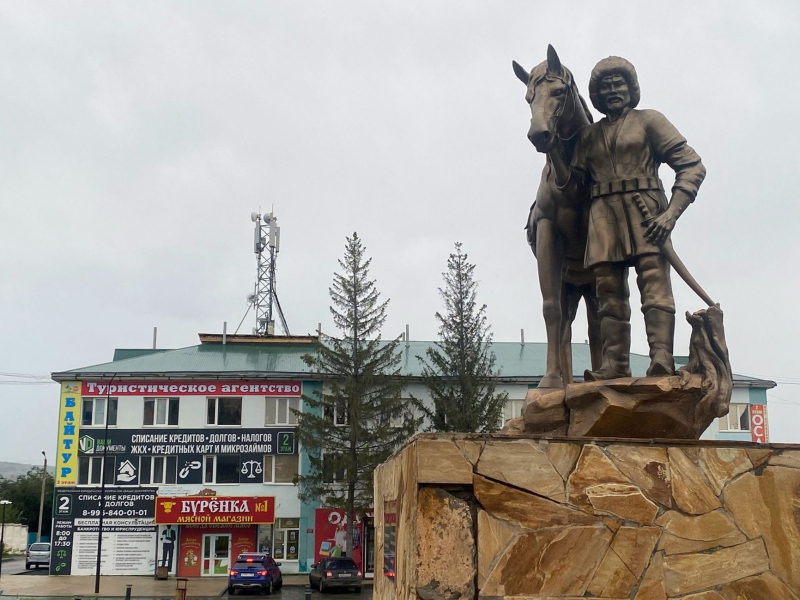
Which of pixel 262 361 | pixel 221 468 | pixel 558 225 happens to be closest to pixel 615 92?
pixel 558 225

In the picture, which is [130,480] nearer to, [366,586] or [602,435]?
[366,586]

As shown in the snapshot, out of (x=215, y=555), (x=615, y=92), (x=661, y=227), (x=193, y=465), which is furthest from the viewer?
(x=193, y=465)

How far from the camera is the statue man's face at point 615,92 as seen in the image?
233 inches

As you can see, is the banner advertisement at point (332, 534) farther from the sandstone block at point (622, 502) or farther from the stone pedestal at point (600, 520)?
the sandstone block at point (622, 502)

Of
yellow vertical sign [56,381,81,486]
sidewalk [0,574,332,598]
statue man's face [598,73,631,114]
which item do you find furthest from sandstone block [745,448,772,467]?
yellow vertical sign [56,381,81,486]

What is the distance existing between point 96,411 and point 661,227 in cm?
3292

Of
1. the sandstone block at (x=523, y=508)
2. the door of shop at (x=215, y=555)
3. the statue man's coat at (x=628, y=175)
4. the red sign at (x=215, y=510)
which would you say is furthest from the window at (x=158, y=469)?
the sandstone block at (x=523, y=508)

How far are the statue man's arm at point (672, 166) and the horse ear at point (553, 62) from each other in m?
0.68

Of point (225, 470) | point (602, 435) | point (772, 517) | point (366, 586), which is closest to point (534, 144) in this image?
point (602, 435)

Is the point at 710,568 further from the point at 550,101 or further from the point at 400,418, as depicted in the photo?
the point at 400,418

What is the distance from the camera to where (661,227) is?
18.1 ft

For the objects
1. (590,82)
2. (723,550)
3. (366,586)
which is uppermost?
(590,82)

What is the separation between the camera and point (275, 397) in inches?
1391

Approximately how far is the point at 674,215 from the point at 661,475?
1.70 m
